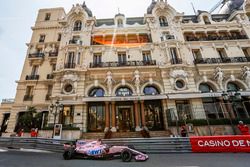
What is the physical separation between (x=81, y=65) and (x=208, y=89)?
17.9 metres

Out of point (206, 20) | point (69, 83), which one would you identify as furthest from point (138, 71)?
point (206, 20)

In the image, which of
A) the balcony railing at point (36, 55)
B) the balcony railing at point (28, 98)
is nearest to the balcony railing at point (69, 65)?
the balcony railing at point (36, 55)

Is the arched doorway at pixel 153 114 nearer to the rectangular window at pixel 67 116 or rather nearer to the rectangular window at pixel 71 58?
the rectangular window at pixel 67 116

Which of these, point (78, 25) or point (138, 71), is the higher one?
point (78, 25)

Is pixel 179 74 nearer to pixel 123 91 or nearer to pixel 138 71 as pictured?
pixel 138 71

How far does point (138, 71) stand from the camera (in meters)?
19.3

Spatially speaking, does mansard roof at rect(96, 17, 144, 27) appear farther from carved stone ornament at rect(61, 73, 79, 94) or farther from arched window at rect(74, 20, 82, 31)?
carved stone ornament at rect(61, 73, 79, 94)

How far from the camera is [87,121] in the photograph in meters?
17.5

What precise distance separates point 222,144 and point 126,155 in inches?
251

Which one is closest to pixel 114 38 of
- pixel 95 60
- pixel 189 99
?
pixel 95 60

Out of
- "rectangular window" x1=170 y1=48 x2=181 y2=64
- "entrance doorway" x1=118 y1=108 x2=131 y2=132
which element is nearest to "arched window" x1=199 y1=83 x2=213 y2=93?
"rectangular window" x1=170 y1=48 x2=181 y2=64

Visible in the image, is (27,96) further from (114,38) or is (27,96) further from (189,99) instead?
(189,99)

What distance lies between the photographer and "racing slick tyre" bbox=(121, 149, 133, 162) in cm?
728

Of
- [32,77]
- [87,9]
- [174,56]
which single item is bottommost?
[32,77]
